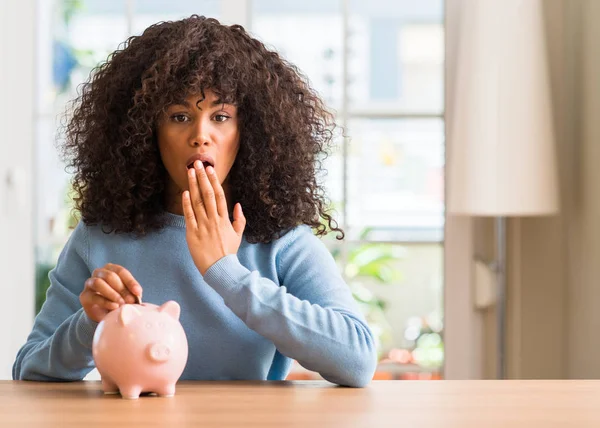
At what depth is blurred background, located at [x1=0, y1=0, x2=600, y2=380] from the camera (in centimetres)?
267

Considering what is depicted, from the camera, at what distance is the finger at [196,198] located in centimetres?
130

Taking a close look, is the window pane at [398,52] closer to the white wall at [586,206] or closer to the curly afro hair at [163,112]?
the white wall at [586,206]

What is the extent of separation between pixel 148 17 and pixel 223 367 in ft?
6.38

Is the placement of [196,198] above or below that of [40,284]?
above

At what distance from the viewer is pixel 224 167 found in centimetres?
142

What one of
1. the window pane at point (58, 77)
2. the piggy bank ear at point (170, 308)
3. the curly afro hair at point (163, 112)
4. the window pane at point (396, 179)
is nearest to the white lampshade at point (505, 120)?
the window pane at point (396, 179)

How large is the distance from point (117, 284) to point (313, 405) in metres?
0.29

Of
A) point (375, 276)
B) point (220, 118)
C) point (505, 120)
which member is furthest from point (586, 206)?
point (220, 118)

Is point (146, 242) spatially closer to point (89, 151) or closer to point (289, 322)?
point (89, 151)

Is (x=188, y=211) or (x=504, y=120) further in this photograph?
(x=504, y=120)

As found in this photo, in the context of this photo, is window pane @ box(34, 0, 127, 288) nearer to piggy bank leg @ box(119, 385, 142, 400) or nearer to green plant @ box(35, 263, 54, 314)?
green plant @ box(35, 263, 54, 314)

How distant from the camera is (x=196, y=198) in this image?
4.29 feet

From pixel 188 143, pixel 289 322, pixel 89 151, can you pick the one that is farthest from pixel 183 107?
pixel 289 322

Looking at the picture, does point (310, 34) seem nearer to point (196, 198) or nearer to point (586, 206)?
point (586, 206)
